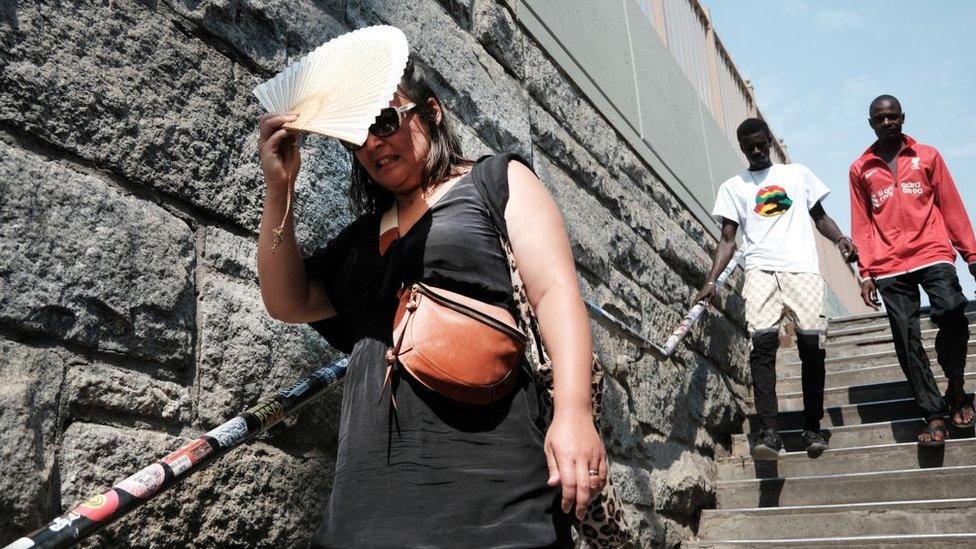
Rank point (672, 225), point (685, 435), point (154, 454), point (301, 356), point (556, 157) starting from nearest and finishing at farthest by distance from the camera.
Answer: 1. point (154, 454)
2. point (301, 356)
3. point (556, 157)
4. point (685, 435)
5. point (672, 225)

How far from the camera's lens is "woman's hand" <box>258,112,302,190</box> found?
1574 mm

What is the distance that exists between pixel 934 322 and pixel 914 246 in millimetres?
375

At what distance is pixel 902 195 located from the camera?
4.71 m

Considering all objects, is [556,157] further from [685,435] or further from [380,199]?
[380,199]

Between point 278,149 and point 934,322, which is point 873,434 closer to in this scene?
point 934,322

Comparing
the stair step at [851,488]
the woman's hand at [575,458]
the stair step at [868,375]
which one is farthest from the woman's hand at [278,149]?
the stair step at [868,375]

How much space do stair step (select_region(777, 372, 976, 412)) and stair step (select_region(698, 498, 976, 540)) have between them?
1.23 metres

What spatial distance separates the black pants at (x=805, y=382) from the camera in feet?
15.6

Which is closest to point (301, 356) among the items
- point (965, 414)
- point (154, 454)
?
point (154, 454)

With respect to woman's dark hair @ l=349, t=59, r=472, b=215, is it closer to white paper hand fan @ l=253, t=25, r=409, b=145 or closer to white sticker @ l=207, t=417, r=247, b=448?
white paper hand fan @ l=253, t=25, r=409, b=145

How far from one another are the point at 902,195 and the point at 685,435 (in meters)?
1.63

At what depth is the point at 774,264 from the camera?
5.09 metres

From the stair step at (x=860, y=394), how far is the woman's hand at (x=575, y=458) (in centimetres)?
444

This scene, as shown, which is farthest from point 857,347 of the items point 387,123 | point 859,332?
point 387,123
